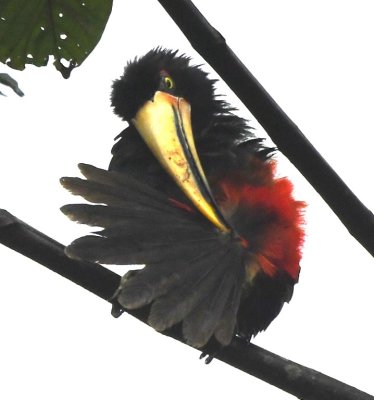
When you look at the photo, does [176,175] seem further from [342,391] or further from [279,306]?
[342,391]

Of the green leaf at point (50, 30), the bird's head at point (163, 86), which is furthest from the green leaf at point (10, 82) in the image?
the bird's head at point (163, 86)

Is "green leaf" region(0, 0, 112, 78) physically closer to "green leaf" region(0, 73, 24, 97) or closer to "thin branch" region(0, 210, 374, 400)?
"green leaf" region(0, 73, 24, 97)

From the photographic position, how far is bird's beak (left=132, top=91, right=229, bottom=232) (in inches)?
90.8

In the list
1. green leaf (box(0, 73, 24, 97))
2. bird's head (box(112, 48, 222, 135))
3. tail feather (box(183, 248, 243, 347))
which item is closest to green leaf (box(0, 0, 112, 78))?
green leaf (box(0, 73, 24, 97))

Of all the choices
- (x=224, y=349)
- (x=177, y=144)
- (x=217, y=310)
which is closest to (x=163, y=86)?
(x=177, y=144)

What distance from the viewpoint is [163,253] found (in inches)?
81.2

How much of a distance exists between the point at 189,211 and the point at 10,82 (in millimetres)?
670

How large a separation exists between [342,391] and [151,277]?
18.8 inches

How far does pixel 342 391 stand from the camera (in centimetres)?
172

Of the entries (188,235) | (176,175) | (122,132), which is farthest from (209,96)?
(188,235)

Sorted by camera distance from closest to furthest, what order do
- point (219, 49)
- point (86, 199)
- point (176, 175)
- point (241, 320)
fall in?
point (219, 49) < point (86, 199) < point (176, 175) < point (241, 320)

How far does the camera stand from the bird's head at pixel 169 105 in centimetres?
261

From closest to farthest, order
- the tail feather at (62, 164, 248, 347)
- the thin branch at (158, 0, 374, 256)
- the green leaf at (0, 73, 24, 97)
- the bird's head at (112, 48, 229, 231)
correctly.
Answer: the thin branch at (158, 0, 374, 256) → the green leaf at (0, 73, 24, 97) → the tail feather at (62, 164, 248, 347) → the bird's head at (112, 48, 229, 231)

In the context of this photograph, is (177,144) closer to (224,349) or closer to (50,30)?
(50,30)
